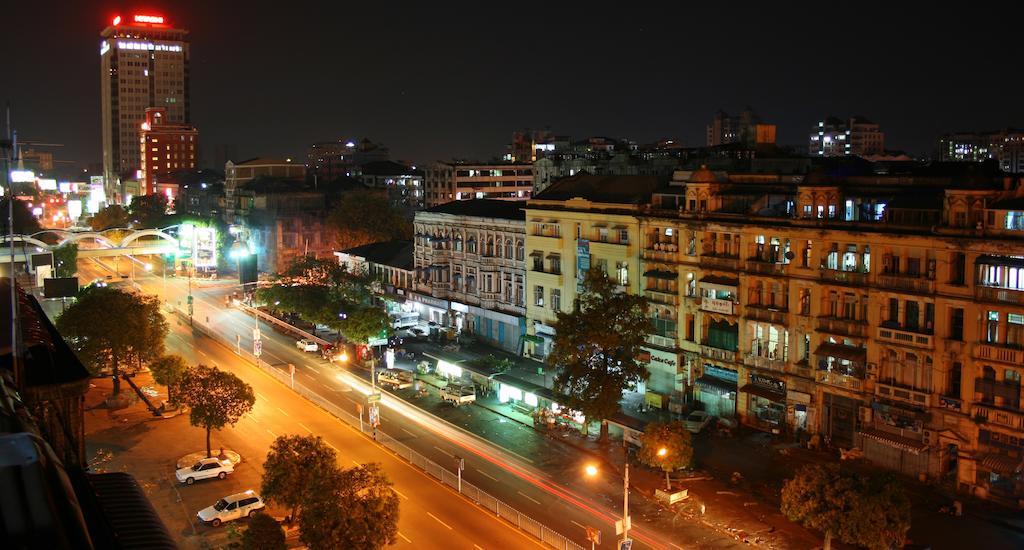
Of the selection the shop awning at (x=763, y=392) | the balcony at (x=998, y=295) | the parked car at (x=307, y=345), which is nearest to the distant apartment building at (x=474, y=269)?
the parked car at (x=307, y=345)

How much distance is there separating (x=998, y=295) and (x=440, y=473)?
29.9 m

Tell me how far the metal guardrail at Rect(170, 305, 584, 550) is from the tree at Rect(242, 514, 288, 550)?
12.0 m

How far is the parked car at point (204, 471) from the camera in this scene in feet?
158

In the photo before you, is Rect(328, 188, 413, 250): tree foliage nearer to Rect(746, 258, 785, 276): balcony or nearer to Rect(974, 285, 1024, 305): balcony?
Rect(746, 258, 785, 276): balcony

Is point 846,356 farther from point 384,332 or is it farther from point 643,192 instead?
point 384,332

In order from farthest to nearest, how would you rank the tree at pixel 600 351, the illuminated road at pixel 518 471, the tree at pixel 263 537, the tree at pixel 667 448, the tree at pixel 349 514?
the tree at pixel 600 351, the tree at pixel 667 448, the illuminated road at pixel 518 471, the tree at pixel 349 514, the tree at pixel 263 537

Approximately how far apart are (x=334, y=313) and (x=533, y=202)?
21.8m

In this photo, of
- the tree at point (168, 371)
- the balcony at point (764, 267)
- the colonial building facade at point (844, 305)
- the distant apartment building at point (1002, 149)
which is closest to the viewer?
the colonial building facade at point (844, 305)

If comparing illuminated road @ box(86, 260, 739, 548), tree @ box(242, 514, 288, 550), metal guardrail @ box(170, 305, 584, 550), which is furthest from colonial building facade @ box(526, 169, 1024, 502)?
tree @ box(242, 514, 288, 550)

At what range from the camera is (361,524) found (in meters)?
34.4

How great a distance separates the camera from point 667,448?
45.9 meters

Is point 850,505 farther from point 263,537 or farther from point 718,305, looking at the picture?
point 263,537

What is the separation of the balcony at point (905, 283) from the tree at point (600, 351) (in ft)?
43.4

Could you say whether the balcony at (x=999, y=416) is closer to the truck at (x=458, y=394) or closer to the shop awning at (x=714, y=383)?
the shop awning at (x=714, y=383)
